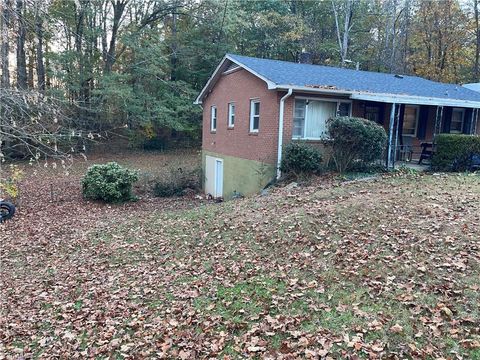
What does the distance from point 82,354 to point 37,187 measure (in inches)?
598

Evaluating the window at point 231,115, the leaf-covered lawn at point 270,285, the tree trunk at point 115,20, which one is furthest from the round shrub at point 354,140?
the tree trunk at point 115,20

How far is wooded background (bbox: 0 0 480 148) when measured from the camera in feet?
81.8

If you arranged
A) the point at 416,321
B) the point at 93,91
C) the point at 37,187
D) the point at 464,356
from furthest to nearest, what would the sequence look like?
the point at 93,91 < the point at 37,187 < the point at 416,321 < the point at 464,356

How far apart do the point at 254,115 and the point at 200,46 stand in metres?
15.7

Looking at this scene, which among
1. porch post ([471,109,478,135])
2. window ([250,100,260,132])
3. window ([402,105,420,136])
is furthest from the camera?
porch post ([471,109,478,135])

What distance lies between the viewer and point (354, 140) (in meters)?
12.5

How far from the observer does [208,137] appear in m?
20.1

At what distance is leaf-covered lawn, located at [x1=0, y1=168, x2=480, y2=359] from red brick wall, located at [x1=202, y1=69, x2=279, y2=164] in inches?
194

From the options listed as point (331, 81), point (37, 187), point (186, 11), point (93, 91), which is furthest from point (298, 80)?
point (186, 11)

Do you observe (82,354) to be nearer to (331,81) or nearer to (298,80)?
(298,80)

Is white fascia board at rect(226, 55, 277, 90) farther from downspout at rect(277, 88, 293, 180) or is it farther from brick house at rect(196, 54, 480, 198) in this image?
downspout at rect(277, 88, 293, 180)

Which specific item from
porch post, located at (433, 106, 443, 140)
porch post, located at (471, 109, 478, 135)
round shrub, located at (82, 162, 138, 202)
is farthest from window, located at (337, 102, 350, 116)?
round shrub, located at (82, 162, 138, 202)

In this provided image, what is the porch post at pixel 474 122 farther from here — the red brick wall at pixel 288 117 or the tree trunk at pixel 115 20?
the tree trunk at pixel 115 20

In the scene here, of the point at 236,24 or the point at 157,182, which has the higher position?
the point at 236,24
